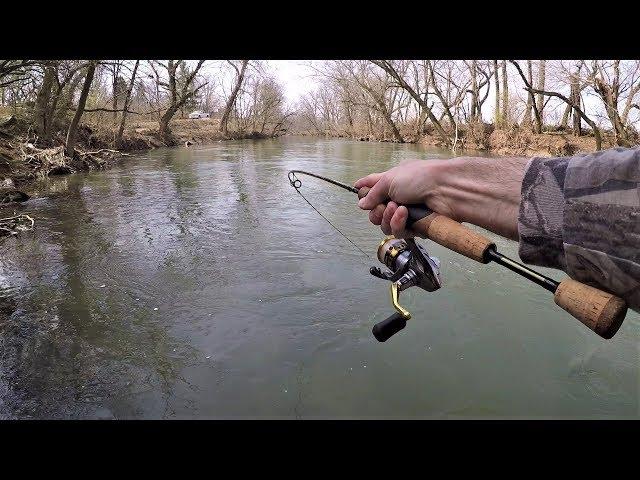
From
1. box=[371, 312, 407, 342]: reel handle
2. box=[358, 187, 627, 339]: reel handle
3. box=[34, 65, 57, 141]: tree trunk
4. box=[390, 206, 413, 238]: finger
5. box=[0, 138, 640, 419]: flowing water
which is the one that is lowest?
box=[0, 138, 640, 419]: flowing water

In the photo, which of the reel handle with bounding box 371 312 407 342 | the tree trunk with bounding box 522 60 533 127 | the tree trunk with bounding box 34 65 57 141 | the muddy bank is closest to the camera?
the reel handle with bounding box 371 312 407 342

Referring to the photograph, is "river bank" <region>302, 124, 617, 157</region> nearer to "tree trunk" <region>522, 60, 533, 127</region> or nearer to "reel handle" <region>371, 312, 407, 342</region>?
"tree trunk" <region>522, 60, 533, 127</region>

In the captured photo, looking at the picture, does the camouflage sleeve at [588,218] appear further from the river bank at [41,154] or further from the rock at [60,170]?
the rock at [60,170]

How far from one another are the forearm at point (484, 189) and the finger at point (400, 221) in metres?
0.20

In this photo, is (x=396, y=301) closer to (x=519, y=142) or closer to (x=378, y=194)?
(x=378, y=194)

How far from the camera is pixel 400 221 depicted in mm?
2029

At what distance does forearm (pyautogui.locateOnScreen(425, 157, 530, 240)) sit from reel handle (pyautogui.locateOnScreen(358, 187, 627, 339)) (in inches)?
3.0

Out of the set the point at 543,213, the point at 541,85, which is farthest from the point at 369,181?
the point at 541,85

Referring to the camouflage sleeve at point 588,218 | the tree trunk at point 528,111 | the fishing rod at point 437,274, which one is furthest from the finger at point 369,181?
the tree trunk at point 528,111

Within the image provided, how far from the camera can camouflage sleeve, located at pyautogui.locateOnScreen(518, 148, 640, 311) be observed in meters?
1.13

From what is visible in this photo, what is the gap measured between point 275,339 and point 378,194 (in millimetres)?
2061

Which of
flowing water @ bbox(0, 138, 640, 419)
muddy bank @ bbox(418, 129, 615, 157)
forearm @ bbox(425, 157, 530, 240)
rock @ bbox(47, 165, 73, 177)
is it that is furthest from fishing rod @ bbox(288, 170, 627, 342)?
muddy bank @ bbox(418, 129, 615, 157)
